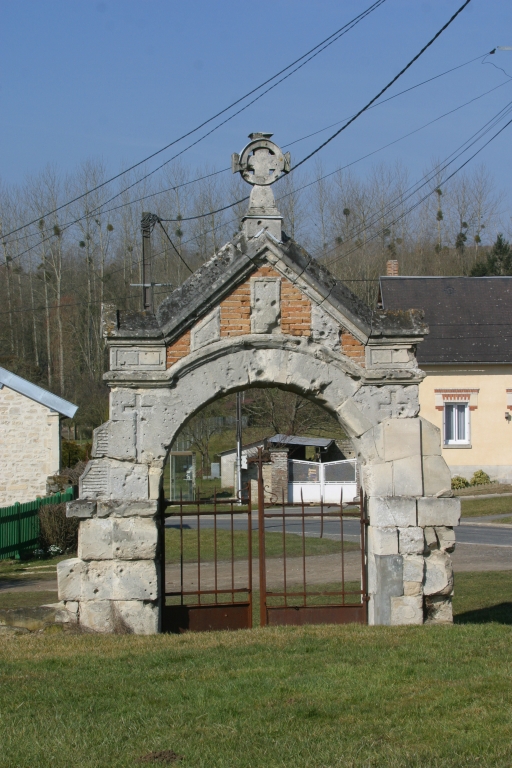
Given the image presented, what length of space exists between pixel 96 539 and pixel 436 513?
304 cm

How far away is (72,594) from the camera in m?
7.71

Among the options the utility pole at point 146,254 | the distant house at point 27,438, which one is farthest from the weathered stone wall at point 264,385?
the distant house at point 27,438

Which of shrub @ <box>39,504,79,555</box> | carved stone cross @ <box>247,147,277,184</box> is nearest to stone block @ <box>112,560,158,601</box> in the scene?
carved stone cross @ <box>247,147,277,184</box>

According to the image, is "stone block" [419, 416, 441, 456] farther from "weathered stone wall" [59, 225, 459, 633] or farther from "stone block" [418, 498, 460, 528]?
"stone block" [418, 498, 460, 528]

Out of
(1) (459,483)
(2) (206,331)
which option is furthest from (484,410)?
(2) (206,331)

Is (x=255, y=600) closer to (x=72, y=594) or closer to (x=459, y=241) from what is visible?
(x=72, y=594)

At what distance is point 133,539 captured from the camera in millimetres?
7672

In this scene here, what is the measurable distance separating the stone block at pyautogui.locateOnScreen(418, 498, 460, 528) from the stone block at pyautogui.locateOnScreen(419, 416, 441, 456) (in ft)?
1.43

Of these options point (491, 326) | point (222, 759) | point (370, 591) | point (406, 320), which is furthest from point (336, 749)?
point (491, 326)

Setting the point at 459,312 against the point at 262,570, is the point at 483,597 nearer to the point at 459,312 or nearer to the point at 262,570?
the point at 262,570

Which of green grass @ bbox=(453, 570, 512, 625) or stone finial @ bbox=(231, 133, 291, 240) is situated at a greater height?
stone finial @ bbox=(231, 133, 291, 240)

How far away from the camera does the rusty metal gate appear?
804 cm

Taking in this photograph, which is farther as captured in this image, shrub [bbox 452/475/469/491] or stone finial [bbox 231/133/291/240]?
shrub [bbox 452/475/469/491]

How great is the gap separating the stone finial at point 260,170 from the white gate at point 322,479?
19.5 m
